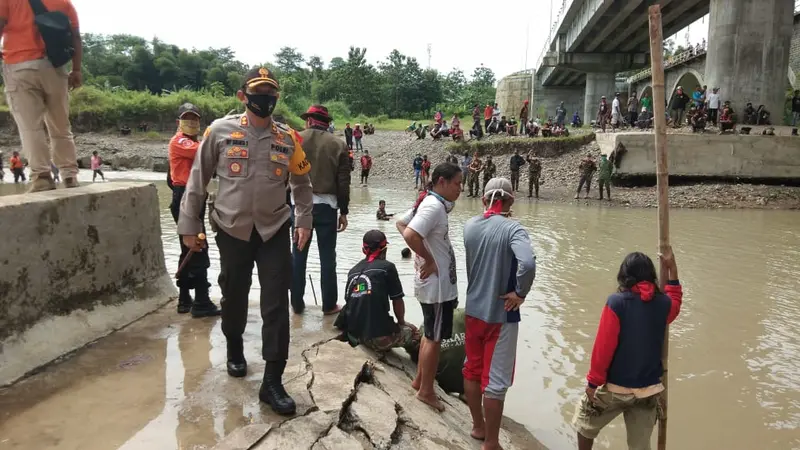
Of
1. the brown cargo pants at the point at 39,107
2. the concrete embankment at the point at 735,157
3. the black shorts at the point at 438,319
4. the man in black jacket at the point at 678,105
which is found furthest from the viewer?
the man in black jacket at the point at 678,105

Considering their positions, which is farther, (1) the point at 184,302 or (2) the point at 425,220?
(1) the point at 184,302

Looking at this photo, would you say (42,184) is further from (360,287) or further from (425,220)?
(425,220)

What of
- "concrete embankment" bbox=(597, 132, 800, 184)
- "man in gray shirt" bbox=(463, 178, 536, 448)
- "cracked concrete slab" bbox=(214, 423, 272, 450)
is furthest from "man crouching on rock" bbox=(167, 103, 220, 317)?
"concrete embankment" bbox=(597, 132, 800, 184)

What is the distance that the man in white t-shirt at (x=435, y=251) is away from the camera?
357 centimetres

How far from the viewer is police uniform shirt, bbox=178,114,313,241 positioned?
3078mm

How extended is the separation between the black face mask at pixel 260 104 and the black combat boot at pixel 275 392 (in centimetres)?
137

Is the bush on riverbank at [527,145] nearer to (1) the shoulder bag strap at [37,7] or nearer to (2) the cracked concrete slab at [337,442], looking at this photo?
(1) the shoulder bag strap at [37,7]

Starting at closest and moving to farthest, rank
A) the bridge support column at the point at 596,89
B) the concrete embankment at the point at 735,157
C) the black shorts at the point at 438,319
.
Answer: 1. the black shorts at the point at 438,319
2. the concrete embankment at the point at 735,157
3. the bridge support column at the point at 596,89

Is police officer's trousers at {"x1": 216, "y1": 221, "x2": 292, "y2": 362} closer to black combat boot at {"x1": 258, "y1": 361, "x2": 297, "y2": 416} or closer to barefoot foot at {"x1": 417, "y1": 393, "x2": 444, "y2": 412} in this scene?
black combat boot at {"x1": 258, "y1": 361, "x2": 297, "y2": 416}

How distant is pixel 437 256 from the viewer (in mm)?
3666

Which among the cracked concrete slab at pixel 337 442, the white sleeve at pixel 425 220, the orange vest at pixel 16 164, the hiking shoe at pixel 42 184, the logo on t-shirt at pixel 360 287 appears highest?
the orange vest at pixel 16 164

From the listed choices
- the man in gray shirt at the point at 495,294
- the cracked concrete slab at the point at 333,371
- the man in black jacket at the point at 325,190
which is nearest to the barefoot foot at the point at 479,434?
the man in gray shirt at the point at 495,294

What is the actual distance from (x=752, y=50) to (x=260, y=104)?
2229cm

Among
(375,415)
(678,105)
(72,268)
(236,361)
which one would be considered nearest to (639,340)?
(375,415)
